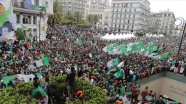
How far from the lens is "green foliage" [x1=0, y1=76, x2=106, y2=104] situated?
4723mm

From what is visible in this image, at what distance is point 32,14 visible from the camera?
26.6 m

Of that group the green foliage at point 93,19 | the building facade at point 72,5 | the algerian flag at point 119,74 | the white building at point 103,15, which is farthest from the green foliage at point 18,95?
the building facade at point 72,5

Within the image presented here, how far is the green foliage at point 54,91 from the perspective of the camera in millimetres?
4723

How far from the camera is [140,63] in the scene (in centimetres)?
1833

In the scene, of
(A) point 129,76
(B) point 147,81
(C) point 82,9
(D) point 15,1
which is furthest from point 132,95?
(C) point 82,9

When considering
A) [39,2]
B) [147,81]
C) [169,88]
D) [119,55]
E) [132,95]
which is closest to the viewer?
[132,95]

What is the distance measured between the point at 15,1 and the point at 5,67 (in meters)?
13.7

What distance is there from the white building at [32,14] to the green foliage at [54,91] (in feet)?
64.9

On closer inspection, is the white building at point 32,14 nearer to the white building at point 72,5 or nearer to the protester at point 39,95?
the protester at point 39,95

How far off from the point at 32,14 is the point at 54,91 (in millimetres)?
22958

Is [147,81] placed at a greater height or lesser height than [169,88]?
greater

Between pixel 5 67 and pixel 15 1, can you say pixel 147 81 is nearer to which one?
pixel 5 67

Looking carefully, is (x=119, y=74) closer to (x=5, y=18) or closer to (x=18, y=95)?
(x=5, y=18)

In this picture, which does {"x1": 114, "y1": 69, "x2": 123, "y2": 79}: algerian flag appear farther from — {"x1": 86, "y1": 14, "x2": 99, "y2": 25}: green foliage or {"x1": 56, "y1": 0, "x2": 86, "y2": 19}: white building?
{"x1": 56, "y1": 0, "x2": 86, "y2": 19}: white building
